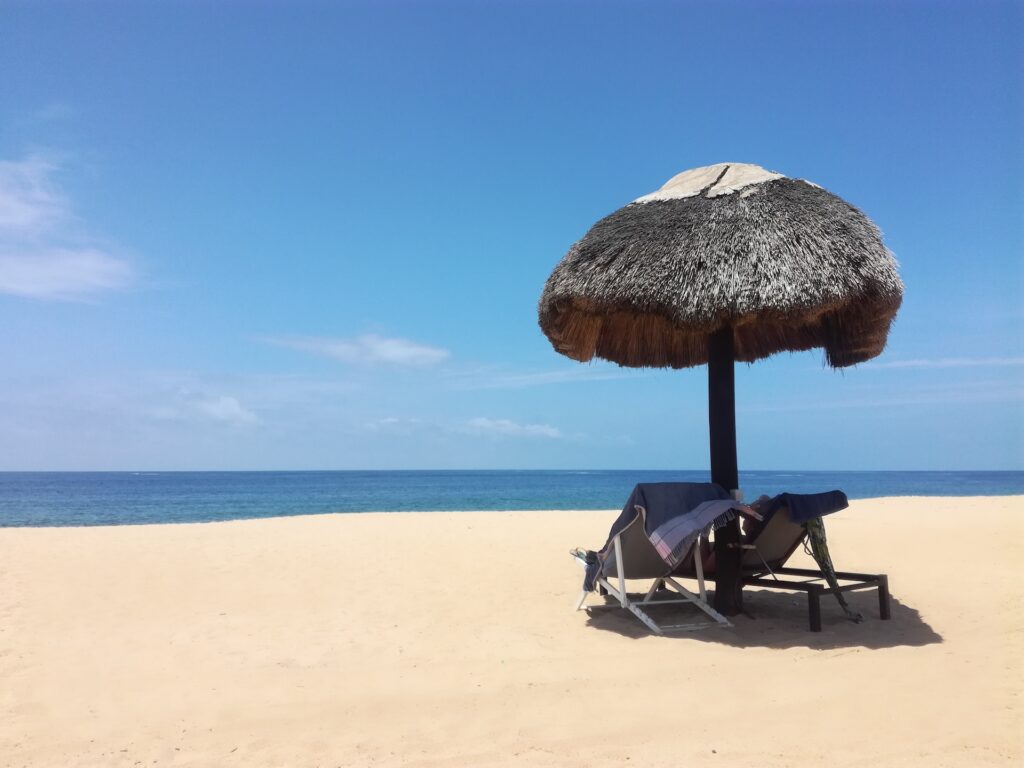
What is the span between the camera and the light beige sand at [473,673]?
10.0 feet

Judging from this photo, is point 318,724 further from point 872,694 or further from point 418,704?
point 872,694

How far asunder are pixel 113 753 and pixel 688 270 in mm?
4203

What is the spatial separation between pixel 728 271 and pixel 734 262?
91 mm

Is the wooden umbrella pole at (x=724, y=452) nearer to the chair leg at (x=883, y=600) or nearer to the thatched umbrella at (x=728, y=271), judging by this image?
the thatched umbrella at (x=728, y=271)

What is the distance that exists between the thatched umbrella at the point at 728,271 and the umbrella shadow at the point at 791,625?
0.33m

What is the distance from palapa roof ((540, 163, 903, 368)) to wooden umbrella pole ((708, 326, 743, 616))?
0.32 meters

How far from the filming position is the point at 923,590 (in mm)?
6301

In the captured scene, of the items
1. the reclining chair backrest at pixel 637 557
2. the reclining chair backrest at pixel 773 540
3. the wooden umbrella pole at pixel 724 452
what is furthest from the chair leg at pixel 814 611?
the reclining chair backrest at pixel 637 557

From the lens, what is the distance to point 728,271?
4926 mm

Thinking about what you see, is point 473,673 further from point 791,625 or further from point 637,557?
point 791,625

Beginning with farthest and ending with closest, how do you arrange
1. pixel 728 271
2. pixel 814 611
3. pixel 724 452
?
pixel 724 452 < pixel 728 271 < pixel 814 611

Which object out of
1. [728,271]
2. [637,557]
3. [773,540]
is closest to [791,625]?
[773,540]

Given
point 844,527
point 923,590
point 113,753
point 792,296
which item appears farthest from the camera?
point 844,527

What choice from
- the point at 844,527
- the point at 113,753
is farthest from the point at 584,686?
the point at 844,527
